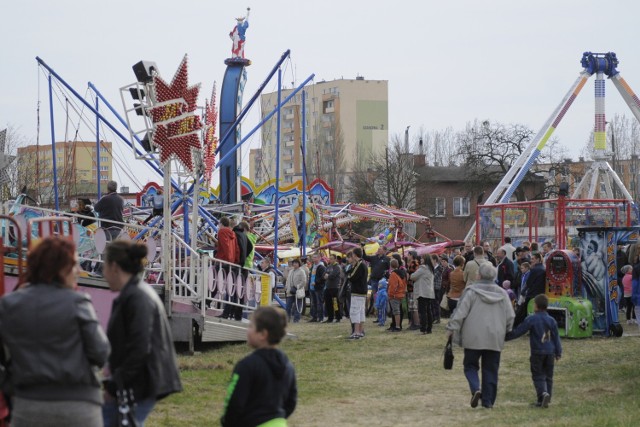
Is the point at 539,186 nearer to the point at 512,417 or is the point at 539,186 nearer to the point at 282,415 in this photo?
the point at 512,417

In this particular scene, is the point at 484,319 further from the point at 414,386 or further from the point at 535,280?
the point at 535,280

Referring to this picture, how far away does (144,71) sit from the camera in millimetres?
18000

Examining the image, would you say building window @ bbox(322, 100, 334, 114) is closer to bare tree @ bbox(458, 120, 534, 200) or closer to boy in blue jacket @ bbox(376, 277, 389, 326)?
bare tree @ bbox(458, 120, 534, 200)

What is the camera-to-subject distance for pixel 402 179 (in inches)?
3041

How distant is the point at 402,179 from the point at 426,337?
56.7 metres

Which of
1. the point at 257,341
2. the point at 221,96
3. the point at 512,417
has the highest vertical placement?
the point at 221,96

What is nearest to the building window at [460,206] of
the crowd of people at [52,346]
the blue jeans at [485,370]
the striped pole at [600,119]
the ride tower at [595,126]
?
the ride tower at [595,126]

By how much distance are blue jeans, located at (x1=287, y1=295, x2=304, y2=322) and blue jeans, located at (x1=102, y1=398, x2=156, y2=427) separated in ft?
70.1

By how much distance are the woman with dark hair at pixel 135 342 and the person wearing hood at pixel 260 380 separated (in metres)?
0.38

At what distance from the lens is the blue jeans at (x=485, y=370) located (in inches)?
459

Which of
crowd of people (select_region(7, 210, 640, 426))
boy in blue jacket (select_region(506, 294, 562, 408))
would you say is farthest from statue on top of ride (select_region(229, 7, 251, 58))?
crowd of people (select_region(7, 210, 640, 426))

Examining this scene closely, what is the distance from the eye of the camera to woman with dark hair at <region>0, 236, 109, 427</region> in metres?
5.65

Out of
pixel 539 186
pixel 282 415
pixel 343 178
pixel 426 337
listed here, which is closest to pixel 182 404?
pixel 282 415

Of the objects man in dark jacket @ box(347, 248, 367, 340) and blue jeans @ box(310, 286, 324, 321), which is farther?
blue jeans @ box(310, 286, 324, 321)
